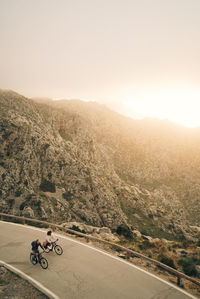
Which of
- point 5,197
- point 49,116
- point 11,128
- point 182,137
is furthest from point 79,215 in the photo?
point 182,137

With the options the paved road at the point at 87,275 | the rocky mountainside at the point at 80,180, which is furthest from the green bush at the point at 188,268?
the rocky mountainside at the point at 80,180

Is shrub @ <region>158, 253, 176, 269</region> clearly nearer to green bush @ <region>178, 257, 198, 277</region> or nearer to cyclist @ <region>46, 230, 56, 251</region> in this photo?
green bush @ <region>178, 257, 198, 277</region>

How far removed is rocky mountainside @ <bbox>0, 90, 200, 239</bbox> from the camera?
1673 inches

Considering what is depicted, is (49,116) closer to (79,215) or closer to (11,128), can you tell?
(11,128)

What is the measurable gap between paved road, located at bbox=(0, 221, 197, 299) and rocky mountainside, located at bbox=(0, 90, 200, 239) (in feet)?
87.4

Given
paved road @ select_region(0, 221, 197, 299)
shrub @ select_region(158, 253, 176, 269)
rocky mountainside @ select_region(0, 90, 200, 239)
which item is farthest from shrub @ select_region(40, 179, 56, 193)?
shrub @ select_region(158, 253, 176, 269)

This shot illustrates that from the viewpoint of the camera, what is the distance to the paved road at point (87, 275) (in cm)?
784

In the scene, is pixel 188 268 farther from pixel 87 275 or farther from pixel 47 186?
pixel 47 186

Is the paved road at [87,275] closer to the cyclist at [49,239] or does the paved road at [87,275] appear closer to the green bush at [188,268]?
the cyclist at [49,239]

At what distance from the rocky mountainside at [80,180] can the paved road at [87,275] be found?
26.6 m

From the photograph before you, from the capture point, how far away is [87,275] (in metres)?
9.16

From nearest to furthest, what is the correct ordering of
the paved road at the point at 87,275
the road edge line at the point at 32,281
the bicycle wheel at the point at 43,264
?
the road edge line at the point at 32,281, the paved road at the point at 87,275, the bicycle wheel at the point at 43,264

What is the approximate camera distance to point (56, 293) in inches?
305

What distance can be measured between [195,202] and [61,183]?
61338mm
